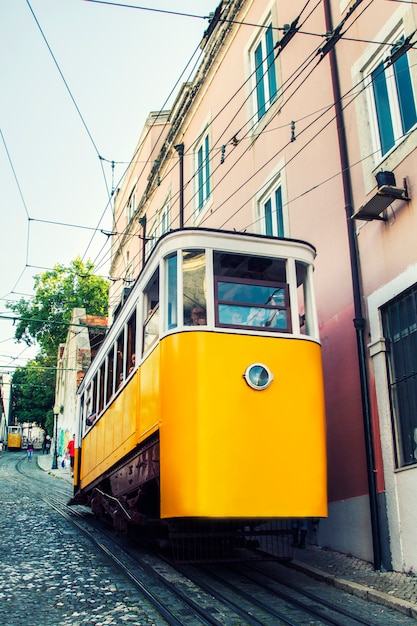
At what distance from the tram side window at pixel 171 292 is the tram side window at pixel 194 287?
0.39 feet

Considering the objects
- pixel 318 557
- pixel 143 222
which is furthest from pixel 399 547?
pixel 143 222

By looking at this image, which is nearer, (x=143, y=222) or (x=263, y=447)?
(x=263, y=447)

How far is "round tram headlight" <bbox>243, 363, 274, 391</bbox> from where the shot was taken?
642 cm

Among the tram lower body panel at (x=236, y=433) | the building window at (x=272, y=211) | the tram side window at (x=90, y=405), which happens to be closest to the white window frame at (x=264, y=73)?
the building window at (x=272, y=211)

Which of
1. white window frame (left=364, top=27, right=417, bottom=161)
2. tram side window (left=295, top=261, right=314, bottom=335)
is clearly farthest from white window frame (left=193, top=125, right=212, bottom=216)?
tram side window (left=295, top=261, right=314, bottom=335)

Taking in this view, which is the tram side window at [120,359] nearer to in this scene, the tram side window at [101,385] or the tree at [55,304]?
the tram side window at [101,385]

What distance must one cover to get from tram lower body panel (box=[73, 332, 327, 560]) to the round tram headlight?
0.16 ft

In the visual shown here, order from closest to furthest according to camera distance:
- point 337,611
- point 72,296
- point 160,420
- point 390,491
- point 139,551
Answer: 1. point 337,611
2. point 160,420
3. point 390,491
4. point 139,551
5. point 72,296

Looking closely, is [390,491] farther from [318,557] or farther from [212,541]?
[212,541]

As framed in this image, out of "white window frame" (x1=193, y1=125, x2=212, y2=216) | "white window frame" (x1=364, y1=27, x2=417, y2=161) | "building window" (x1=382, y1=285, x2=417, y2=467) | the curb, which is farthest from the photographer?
"white window frame" (x1=193, y1=125, x2=212, y2=216)

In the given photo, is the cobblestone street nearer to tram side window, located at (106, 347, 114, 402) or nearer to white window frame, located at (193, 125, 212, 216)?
tram side window, located at (106, 347, 114, 402)

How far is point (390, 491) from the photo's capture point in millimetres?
7094

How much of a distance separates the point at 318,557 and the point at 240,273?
374 centimetres

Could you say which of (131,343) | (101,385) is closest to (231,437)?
(131,343)
